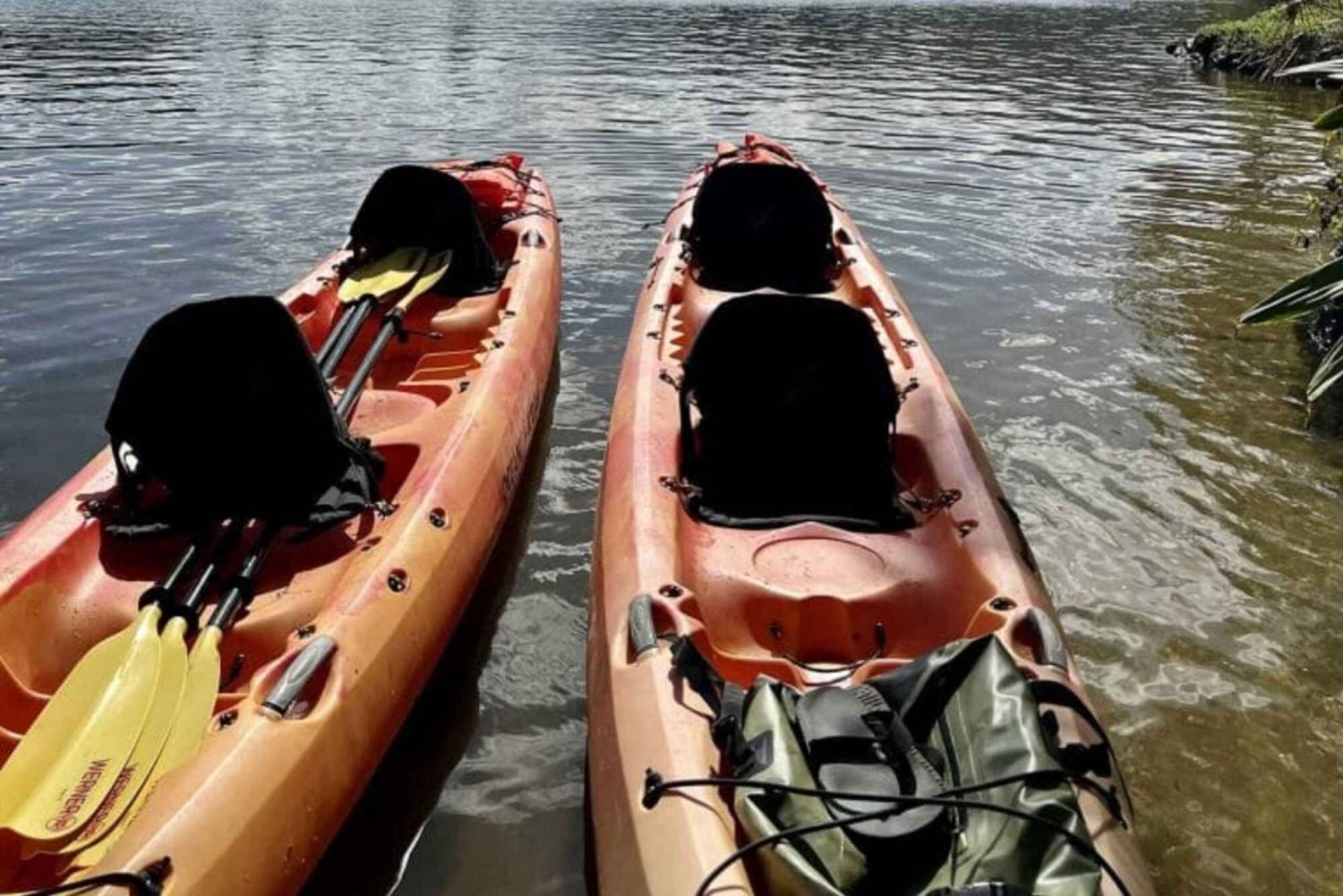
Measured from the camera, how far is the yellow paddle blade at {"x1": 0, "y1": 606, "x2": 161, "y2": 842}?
2691 millimetres

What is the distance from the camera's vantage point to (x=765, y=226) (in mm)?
6500

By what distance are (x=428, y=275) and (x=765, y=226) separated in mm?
1989

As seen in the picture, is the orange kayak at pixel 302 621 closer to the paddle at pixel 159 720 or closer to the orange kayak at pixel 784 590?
the paddle at pixel 159 720

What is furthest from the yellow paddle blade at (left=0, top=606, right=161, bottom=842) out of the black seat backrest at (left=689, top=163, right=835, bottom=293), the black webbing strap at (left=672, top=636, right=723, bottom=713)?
the black seat backrest at (left=689, top=163, right=835, bottom=293)

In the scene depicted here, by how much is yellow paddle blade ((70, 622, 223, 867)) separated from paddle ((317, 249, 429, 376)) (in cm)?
207

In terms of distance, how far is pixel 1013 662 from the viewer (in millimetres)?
2680

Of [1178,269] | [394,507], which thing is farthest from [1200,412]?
[394,507]

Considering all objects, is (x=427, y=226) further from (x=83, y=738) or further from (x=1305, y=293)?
(x=1305, y=293)

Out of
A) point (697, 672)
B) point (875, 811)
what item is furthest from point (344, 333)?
point (875, 811)

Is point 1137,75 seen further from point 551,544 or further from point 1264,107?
point 551,544

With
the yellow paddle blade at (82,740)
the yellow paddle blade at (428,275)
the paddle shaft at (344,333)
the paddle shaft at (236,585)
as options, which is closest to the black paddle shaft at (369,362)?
the paddle shaft at (344,333)

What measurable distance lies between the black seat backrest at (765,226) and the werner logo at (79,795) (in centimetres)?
441

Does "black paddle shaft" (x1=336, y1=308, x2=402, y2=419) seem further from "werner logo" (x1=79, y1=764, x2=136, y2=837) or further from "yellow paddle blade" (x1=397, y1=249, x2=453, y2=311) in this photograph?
"werner logo" (x1=79, y1=764, x2=136, y2=837)

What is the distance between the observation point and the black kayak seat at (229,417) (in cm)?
382
